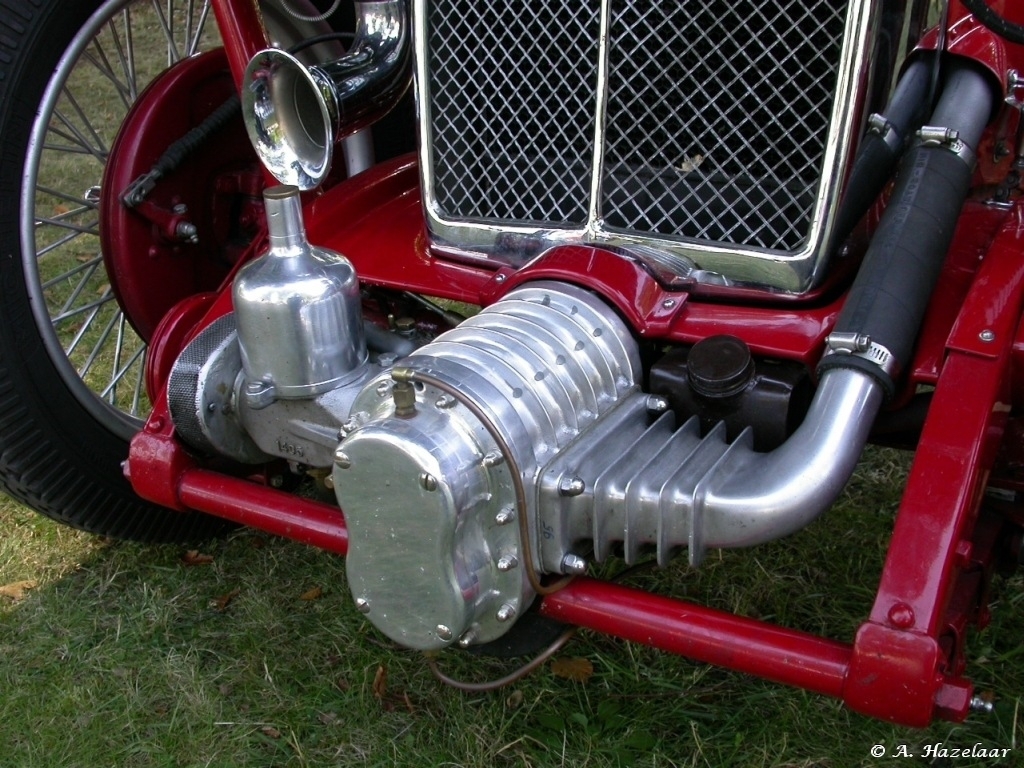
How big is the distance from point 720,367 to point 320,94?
823 mm

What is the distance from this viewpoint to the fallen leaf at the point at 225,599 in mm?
2346

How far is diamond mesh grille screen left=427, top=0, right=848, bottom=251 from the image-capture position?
170cm

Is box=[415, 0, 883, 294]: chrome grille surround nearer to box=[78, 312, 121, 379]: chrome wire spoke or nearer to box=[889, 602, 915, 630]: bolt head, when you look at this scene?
box=[889, 602, 915, 630]: bolt head

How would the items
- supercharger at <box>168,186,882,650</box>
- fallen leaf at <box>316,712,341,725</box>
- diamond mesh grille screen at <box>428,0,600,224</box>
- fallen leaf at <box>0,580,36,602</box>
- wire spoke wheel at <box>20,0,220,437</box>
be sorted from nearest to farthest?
1. supercharger at <box>168,186,882,650</box>
2. diamond mesh grille screen at <box>428,0,600,224</box>
3. fallen leaf at <box>316,712,341,725</box>
4. wire spoke wheel at <box>20,0,220,437</box>
5. fallen leaf at <box>0,580,36,602</box>

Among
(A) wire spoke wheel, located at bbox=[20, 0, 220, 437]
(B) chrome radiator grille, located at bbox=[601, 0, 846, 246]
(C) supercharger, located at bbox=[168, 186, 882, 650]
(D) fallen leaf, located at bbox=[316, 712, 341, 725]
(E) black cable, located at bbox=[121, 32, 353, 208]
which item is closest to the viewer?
(C) supercharger, located at bbox=[168, 186, 882, 650]

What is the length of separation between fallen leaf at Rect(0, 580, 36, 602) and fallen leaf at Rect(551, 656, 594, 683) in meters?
1.18

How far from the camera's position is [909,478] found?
143cm

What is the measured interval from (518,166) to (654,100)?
0.29 metres

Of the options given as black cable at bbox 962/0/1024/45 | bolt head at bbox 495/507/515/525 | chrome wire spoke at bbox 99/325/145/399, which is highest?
black cable at bbox 962/0/1024/45

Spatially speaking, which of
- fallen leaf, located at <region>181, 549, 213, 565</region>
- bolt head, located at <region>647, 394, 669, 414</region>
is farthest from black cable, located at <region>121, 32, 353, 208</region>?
bolt head, located at <region>647, 394, 669, 414</region>

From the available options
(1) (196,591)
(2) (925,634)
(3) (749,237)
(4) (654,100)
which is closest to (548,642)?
(2) (925,634)

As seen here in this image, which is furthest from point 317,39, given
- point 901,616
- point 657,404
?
point 901,616

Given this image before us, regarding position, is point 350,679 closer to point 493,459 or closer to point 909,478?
point 493,459

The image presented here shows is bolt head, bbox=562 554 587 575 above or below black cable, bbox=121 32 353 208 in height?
below
